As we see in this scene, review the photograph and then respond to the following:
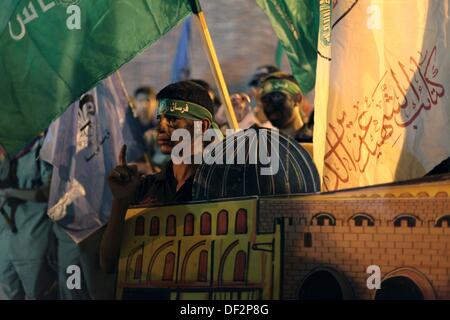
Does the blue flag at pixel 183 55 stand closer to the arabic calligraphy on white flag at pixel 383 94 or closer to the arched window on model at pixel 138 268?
the arabic calligraphy on white flag at pixel 383 94

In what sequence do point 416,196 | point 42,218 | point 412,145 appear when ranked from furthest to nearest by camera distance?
point 42,218
point 412,145
point 416,196

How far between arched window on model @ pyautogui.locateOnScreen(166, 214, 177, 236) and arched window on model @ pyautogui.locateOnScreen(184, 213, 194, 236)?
0.08 m

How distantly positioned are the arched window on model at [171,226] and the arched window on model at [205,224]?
7.6 inches

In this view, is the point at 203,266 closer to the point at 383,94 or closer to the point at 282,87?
the point at 383,94

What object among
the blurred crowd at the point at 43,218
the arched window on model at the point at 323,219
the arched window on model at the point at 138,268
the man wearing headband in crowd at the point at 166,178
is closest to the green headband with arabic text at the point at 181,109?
the man wearing headband in crowd at the point at 166,178

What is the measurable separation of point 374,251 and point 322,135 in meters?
1.03

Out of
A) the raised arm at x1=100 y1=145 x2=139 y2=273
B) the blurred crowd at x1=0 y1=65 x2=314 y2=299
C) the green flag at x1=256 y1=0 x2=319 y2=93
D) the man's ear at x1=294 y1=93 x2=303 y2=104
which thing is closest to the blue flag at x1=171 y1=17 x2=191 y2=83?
the blurred crowd at x1=0 y1=65 x2=314 y2=299

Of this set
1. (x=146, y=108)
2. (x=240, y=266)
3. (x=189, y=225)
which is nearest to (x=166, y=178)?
(x=189, y=225)

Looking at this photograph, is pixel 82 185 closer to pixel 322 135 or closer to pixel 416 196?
pixel 322 135

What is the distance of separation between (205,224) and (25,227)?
3383 millimetres

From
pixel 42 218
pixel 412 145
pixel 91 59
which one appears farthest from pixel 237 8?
pixel 412 145

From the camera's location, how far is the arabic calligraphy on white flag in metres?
6.82

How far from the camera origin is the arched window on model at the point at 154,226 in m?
6.92

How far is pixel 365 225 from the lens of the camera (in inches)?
246
